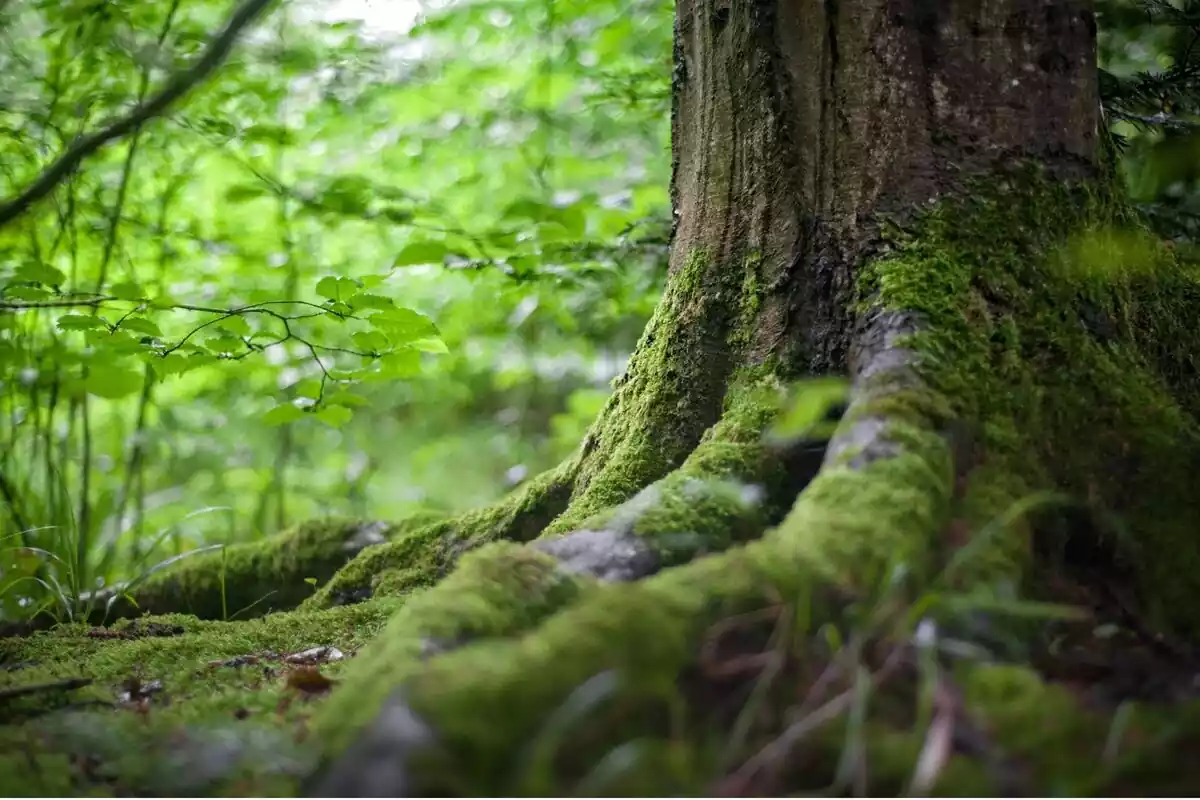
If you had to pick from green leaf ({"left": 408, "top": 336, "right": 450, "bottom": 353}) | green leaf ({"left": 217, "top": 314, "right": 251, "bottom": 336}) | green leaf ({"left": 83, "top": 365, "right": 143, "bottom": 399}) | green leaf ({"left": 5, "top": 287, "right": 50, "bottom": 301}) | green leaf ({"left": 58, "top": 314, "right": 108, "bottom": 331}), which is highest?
green leaf ({"left": 5, "top": 287, "right": 50, "bottom": 301})

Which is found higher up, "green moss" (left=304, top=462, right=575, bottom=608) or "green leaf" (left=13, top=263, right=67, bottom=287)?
"green leaf" (left=13, top=263, right=67, bottom=287)

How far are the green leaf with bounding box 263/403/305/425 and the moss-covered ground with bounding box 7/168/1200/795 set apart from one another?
0.96m

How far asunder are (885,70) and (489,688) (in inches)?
67.4

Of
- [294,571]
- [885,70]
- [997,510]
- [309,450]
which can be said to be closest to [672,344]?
[885,70]

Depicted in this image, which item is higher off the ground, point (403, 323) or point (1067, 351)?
point (403, 323)

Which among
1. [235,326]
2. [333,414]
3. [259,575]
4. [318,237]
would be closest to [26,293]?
[235,326]

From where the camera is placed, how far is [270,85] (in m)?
4.05

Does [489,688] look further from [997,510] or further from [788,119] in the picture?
[788,119]

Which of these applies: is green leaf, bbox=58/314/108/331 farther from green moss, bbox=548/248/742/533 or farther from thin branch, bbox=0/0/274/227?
green moss, bbox=548/248/742/533

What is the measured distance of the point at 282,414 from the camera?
3061 mm

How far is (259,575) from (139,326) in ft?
4.80

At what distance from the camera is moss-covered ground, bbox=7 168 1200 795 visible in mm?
1044

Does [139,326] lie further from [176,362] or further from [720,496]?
[720,496]

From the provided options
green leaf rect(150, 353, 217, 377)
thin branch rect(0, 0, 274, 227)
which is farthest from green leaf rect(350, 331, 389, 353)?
thin branch rect(0, 0, 274, 227)
